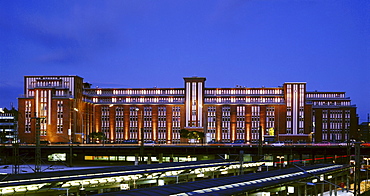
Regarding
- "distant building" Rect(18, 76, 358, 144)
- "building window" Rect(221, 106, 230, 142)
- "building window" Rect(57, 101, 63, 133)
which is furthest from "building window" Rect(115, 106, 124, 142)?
"building window" Rect(221, 106, 230, 142)

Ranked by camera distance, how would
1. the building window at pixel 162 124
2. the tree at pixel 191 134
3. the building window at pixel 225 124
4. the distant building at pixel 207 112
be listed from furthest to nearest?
the building window at pixel 162 124 → the building window at pixel 225 124 → the distant building at pixel 207 112 → the tree at pixel 191 134

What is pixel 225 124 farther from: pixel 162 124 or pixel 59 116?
pixel 59 116

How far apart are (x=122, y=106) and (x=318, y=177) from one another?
113566mm

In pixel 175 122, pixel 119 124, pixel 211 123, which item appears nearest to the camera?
pixel 211 123

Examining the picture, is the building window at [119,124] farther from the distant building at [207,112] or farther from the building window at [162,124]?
the building window at [162,124]

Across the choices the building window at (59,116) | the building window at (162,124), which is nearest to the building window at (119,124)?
the building window at (162,124)

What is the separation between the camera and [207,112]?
150 meters

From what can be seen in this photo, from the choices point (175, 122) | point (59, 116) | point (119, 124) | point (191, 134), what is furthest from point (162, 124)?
point (59, 116)

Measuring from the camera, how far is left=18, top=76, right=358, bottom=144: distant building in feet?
474

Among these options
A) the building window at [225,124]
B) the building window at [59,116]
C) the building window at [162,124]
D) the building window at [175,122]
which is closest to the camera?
the building window at [59,116]

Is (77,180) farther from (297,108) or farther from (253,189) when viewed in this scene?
(297,108)

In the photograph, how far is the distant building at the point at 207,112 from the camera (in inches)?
5689

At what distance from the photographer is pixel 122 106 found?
152375mm

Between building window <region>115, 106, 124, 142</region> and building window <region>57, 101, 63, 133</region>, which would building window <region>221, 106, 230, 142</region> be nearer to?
building window <region>115, 106, 124, 142</region>
